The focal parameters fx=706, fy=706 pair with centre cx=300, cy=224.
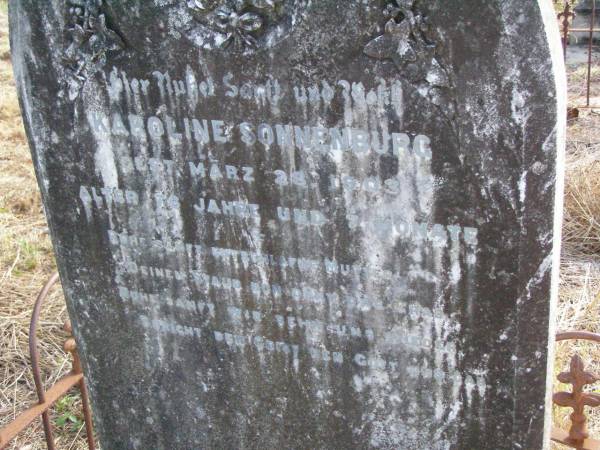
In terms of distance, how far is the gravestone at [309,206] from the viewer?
1.69m

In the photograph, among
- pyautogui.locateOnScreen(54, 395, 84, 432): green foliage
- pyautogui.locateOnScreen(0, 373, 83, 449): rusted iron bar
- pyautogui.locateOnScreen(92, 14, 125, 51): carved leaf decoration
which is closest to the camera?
pyautogui.locateOnScreen(92, 14, 125, 51): carved leaf decoration

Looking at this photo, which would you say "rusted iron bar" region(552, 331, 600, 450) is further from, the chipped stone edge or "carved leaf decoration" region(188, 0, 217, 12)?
"carved leaf decoration" region(188, 0, 217, 12)

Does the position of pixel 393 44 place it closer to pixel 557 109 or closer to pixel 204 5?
pixel 557 109

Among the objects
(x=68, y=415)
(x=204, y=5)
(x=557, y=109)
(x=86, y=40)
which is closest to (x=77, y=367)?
(x=68, y=415)

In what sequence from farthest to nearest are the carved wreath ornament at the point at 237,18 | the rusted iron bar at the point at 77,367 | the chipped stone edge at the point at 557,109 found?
the rusted iron bar at the point at 77,367 < the carved wreath ornament at the point at 237,18 < the chipped stone edge at the point at 557,109

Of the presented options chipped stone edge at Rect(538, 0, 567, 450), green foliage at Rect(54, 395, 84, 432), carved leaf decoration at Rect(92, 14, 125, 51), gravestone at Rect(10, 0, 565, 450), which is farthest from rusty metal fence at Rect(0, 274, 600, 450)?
carved leaf decoration at Rect(92, 14, 125, 51)

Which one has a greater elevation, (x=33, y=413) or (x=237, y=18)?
(x=237, y=18)

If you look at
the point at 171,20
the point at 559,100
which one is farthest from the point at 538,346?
the point at 171,20

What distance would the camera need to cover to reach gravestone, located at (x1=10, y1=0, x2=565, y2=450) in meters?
1.69

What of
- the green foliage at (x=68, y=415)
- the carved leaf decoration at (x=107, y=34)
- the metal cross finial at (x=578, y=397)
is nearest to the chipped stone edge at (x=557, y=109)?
the metal cross finial at (x=578, y=397)

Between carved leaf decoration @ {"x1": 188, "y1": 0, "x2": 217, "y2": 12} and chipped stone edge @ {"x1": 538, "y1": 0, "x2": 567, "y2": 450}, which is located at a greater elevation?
carved leaf decoration @ {"x1": 188, "y1": 0, "x2": 217, "y2": 12}

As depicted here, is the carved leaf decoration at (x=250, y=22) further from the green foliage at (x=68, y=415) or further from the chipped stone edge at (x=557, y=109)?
the green foliage at (x=68, y=415)

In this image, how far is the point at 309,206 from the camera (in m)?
1.94

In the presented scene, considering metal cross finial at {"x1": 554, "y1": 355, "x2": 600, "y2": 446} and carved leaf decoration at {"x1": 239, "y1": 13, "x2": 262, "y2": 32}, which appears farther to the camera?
metal cross finial at {"x1": 554, "y1": 355, "x2": 600, "y2": 446}
